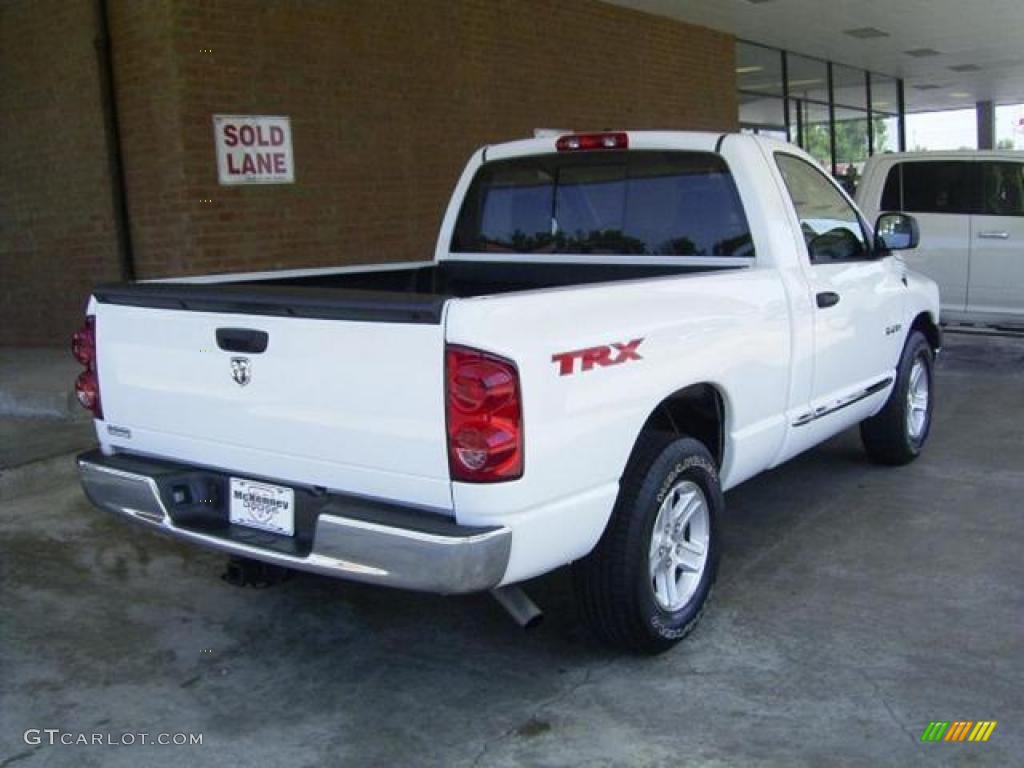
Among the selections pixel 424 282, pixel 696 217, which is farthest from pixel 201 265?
pixel 696 217

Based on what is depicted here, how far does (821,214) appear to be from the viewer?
5.52 meters

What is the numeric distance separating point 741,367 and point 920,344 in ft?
8.86

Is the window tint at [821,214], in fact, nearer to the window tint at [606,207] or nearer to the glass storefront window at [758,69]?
the window tint at [606,207]

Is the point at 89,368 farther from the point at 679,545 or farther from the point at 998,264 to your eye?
the point at 998,264

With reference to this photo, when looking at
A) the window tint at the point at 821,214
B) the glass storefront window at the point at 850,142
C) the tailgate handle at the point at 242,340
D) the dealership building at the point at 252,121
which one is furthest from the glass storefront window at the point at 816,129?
the tailgate handle at the point at 242,340

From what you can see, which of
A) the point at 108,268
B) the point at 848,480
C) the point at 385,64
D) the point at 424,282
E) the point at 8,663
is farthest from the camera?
the point at 385,64

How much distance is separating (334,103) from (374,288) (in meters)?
4.81

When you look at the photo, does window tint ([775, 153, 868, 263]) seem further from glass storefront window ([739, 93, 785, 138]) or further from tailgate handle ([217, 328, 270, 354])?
glass storefront window ([739, 93, 785, 138])

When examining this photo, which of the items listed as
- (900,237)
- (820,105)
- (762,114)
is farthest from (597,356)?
(820,105)

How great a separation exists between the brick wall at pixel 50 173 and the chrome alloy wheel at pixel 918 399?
6389 mm

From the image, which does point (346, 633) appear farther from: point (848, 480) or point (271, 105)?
point (271, 105)

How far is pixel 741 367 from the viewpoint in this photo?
175 inches

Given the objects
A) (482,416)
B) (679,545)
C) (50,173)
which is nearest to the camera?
(482,416)

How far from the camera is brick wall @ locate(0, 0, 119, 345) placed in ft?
29.8
